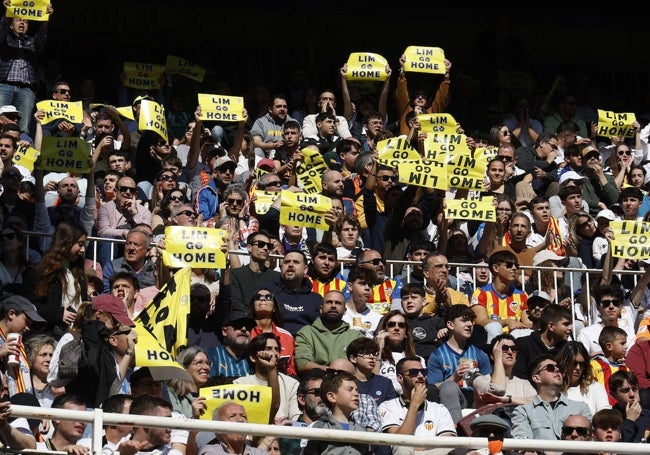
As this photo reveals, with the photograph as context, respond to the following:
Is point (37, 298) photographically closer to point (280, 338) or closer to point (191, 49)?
point (280, 338)

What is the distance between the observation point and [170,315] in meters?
13.5

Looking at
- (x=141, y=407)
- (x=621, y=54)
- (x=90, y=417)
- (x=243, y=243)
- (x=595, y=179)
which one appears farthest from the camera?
(x=621, y=54)

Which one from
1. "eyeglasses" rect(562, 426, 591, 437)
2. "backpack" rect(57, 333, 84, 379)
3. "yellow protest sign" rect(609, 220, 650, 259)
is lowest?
"eyeglasses" rect(562, 426, 591, 437)

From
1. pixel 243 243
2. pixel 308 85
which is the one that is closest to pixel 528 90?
pixel 308 85

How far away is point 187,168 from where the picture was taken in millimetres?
18000

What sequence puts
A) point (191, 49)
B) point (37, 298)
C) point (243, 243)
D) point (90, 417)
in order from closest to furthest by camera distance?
point (90, 417)
point (37, 298)
point (243, 243)
point (191, 49)

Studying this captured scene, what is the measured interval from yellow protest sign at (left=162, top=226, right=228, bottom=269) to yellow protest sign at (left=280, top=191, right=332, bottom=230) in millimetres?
1376

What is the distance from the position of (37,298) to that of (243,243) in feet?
8.96

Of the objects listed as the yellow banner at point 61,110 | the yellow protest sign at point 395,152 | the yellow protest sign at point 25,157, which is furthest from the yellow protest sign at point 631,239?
the yellow protest sign at point 25,157

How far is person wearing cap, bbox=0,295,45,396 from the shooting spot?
1235 centimetres

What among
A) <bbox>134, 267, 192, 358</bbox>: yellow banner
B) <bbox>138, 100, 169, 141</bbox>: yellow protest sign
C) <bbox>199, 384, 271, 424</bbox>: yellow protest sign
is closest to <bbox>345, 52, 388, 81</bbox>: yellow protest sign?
<bbox>138, 100, 169, 141</bbox>: yellow protest sign

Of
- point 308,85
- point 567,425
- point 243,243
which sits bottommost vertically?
point 567,425

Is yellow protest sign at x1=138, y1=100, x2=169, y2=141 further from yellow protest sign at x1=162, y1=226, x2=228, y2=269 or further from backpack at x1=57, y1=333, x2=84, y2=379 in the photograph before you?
backpack at x1=57, y1=333, x2=84, y2=379

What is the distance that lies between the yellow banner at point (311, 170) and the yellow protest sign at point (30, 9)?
302cm
